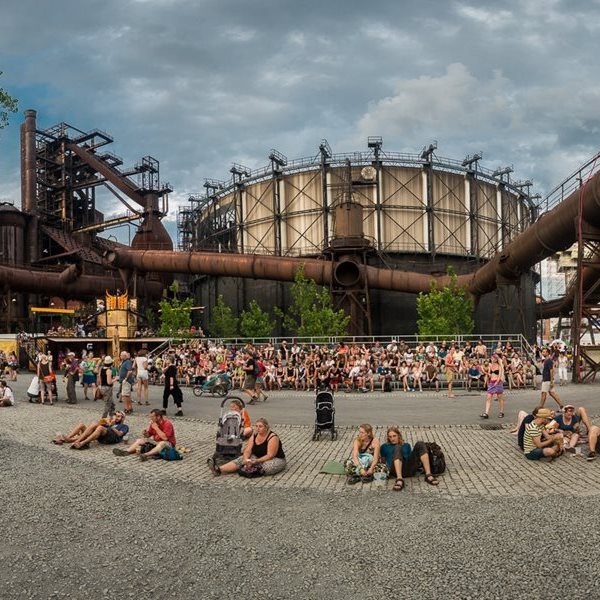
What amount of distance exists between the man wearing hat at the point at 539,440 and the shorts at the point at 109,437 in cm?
899

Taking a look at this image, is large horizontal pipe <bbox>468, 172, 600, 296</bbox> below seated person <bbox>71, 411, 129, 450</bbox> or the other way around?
the other way around

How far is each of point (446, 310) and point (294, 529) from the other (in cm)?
3280

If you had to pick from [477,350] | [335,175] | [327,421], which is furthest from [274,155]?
[327,421]

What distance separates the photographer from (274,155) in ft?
174

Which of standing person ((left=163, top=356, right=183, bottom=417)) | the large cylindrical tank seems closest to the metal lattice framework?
the large cylindrical tank

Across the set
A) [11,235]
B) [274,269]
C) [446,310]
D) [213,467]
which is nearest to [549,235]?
[446,310]

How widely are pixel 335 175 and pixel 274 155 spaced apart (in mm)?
6254

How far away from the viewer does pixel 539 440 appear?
37.0ft

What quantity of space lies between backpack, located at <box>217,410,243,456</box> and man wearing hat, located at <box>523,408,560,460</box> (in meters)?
5.67

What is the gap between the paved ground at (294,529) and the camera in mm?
5949

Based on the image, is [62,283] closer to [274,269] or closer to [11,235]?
[11,235]

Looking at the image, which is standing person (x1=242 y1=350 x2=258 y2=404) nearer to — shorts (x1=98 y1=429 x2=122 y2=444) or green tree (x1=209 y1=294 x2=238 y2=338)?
shorts (x1=98 y1=429 x2=122 y2=444)

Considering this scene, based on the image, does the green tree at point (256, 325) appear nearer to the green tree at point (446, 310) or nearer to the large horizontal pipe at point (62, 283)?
the large horizontal pipe at point (62, 283)

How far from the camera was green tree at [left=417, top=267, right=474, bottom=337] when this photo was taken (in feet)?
125
